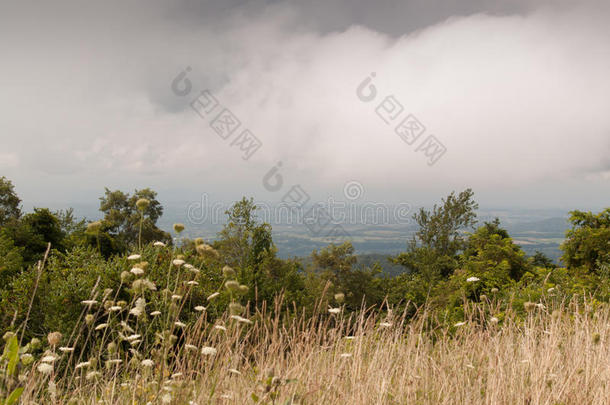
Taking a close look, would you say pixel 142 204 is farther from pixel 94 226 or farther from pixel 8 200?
pixel 8 200

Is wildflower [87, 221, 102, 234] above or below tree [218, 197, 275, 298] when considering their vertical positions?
above

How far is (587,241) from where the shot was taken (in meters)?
10.8

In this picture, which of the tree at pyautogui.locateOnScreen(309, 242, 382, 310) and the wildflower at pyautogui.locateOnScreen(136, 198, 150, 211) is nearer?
the wildflower at pyautogui.locateOnScreen(136, 198, 150, 211)

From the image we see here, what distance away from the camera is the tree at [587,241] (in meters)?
10.6

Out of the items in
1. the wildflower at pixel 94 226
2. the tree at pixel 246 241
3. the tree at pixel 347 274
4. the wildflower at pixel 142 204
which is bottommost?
the tree at pixel 347 274

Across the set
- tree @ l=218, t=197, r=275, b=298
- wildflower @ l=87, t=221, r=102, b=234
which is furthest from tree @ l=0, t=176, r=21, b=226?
wildflower @ l=87, t=221, r=102, b=234

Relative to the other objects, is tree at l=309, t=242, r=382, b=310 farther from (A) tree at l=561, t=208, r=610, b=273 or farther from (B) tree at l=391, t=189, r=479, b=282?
(B) tree at l=391, t=189, r=479, b=282

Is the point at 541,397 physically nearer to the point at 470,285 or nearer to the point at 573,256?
the point at 470,285

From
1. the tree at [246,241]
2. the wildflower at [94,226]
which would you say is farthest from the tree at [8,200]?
the wildflower at [94,226]

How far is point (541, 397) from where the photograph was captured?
2.55 meters

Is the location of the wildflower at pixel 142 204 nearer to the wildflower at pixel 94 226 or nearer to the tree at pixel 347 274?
the wildflower at pixel 94 226

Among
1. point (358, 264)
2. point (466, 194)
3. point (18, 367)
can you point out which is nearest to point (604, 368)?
point (18, 367)

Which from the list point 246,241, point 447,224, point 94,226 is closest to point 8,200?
point 246,241

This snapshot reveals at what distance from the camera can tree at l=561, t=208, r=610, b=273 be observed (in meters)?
10.6
